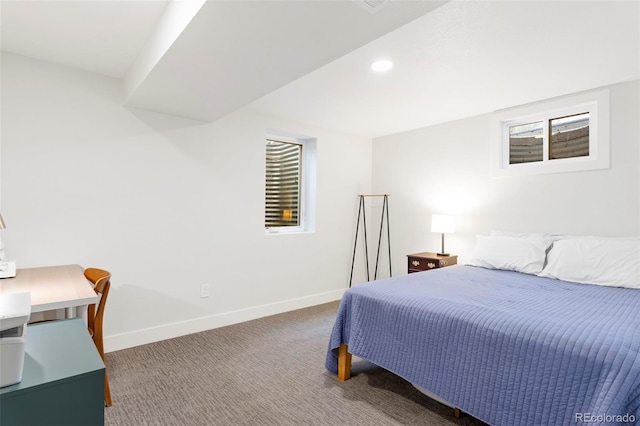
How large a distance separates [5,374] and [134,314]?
2258mm

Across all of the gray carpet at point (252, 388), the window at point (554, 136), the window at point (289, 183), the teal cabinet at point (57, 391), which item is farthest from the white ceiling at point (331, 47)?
the gray carpet at point (252, 388)

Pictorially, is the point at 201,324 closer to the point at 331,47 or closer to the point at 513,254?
the point at 331,47

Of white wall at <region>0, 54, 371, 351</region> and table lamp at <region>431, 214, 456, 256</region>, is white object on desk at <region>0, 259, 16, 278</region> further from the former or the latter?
table lamp at <region>431, 214, 456, 256</region>

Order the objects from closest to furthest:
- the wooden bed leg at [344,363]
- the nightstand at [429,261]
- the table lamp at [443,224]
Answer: the wooden bed leg at [344,363]
the nightstand at [429,261]
the table lamp at [443,224]

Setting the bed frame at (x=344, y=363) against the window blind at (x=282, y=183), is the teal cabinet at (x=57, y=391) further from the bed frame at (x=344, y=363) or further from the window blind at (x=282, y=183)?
the window blind at (x=282, y=183)

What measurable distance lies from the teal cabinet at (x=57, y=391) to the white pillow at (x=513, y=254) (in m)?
3.12

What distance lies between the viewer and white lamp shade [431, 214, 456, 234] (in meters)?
3.80

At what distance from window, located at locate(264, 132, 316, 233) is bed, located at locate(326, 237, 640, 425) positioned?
1.99 m

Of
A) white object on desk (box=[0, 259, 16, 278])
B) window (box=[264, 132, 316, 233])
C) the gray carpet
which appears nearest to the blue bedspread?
the gray carpet

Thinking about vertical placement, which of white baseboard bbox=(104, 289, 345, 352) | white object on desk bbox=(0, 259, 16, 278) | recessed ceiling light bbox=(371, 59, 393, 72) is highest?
recessed ceiling light bbox=(371, 59, 393, 72)

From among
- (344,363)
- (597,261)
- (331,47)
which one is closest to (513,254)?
(597,261)

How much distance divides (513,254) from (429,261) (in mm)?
884

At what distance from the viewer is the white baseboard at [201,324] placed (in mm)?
2877

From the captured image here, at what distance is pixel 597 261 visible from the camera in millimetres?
2617
